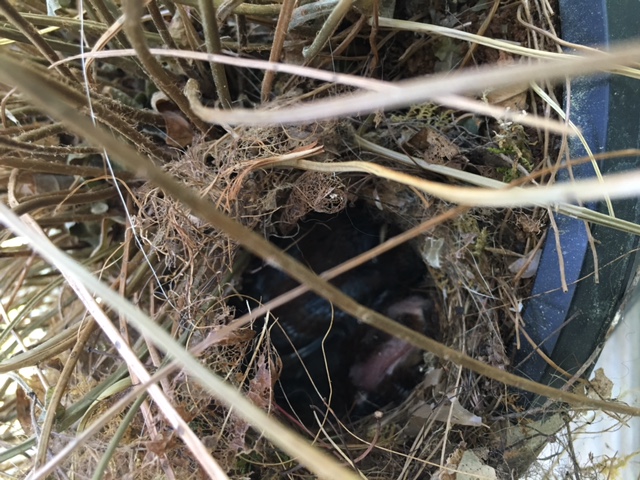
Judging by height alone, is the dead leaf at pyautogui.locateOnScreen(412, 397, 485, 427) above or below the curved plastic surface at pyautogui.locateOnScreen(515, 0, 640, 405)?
below

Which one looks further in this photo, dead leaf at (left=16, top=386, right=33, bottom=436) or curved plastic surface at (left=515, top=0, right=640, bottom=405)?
dead leaf at (left=16, top=386, right=33, bottom=436)

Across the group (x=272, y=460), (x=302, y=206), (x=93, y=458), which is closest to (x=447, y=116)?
(x=302, y=206)

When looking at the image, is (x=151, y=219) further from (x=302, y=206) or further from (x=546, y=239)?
(x=546, y=239)

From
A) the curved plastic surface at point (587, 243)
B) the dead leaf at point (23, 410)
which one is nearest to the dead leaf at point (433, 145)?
the curved plastic surface at point (587, 243)

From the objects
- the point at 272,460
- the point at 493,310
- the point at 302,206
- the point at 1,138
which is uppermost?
the point at 1,138

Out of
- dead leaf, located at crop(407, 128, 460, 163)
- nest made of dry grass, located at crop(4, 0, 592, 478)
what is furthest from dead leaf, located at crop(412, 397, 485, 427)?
dead leaf, located at crop(407, 128, 460, 163)

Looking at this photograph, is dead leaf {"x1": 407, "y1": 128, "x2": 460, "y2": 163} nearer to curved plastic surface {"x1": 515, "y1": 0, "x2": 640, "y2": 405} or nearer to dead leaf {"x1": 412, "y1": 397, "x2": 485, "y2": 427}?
curved plastic surface {"x1": 515, "y1": 0, "x2": 640, "y2": 405}

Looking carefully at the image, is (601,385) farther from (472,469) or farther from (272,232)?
(272,232)

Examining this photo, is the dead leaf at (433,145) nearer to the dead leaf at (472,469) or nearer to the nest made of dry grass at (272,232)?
the nest made of dry grass at (272,232)
